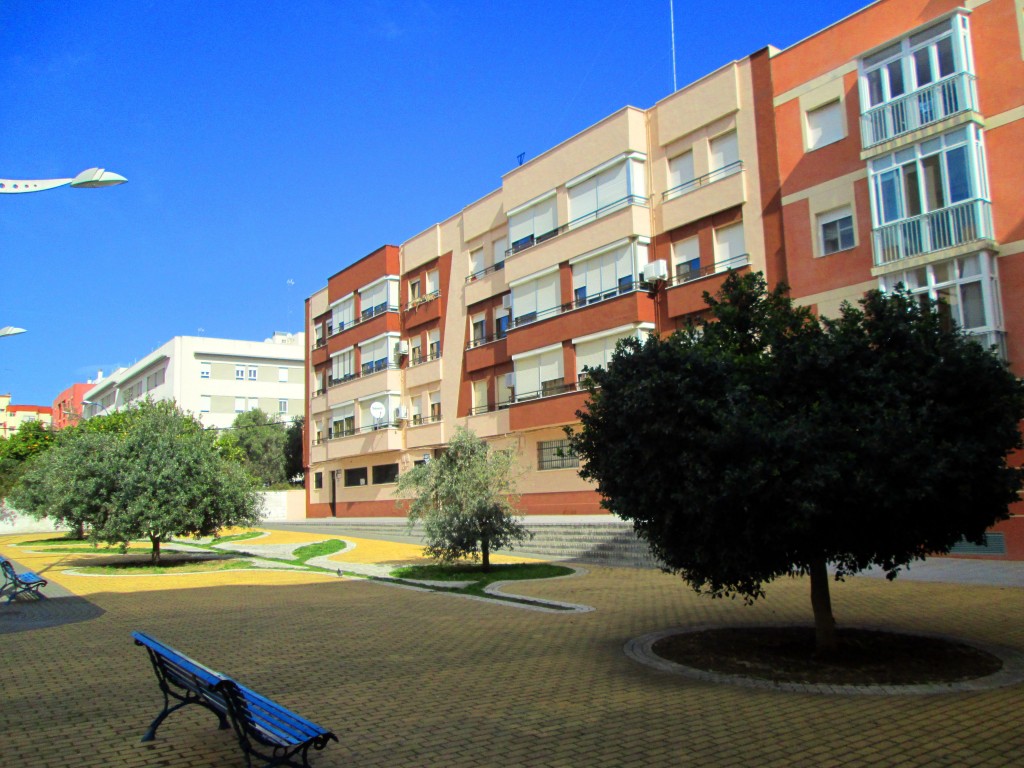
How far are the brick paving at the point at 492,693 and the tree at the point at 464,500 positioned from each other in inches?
145

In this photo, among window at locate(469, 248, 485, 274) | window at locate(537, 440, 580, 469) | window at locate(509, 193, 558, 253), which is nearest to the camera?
window at locate(537, 440, 580, 469)

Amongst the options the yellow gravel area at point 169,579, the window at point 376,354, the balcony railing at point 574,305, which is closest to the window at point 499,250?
the balcony railing at point 574,305

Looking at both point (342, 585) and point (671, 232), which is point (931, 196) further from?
point (342, 585)

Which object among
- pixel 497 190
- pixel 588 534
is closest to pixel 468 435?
pixel 588 534

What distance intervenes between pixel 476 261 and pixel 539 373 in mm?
7925

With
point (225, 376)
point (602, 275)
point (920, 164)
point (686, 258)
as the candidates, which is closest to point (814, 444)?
point (920, 164)

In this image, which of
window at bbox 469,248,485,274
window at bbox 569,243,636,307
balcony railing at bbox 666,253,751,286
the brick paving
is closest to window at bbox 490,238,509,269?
window at bbox 469,248,485,274

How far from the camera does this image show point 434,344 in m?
37.3

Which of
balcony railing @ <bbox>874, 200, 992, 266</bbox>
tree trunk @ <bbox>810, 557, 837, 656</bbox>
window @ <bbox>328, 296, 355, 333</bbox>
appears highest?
window @ <bbox>328, 296, 355, 333</bbox>

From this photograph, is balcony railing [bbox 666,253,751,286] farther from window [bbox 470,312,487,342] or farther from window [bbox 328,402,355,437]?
window [bbox 328,402,355,437]

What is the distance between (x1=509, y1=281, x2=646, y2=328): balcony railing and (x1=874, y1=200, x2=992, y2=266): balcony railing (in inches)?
305

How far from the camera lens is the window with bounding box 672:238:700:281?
973 inches

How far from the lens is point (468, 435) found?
688 inches

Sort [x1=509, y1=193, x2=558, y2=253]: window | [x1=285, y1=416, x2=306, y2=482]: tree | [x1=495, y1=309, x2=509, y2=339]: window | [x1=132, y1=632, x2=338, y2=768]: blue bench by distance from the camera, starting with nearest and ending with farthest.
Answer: [x1=132, y1=632, x2=338, y2=768]: blue bench, [x1=509, y1=193, x2=558, y2=253]: window, [x1=495, y1=309, x2=509, y2=339]: window, [x1=285, y1=416, x2=306, y2=482]: tree
